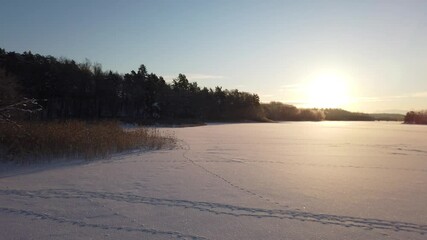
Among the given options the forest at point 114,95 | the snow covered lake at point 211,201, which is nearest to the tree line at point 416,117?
the forest at point 114,95

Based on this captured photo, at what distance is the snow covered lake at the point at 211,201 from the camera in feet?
15.2

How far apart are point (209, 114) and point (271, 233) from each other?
6083 centimetres

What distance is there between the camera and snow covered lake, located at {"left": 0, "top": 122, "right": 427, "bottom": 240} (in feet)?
15.2

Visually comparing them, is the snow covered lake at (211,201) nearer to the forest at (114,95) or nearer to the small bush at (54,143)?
the small bush at (54,143)

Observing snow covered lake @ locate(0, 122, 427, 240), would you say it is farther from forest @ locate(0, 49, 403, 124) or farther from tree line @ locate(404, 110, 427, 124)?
tree line @ locate(404, 110, 427, 124)

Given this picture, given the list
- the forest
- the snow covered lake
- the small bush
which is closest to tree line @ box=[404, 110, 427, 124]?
the forest

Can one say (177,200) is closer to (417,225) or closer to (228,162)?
(417,225)

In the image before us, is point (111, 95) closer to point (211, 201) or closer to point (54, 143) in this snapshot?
point (54, 143)

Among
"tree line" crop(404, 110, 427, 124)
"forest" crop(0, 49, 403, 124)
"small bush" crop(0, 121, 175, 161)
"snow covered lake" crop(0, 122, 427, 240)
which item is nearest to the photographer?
"snow covered lake" crop(0, 122, 427, 240)

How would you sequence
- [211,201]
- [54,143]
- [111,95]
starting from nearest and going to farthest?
1. [211,201]
2. [54,143]
3. [111,95]

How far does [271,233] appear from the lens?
4.60 m

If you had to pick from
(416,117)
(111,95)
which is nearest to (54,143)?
(111,95)

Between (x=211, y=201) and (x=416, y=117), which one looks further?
(x=416, y=117)

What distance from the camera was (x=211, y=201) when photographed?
6.11m
